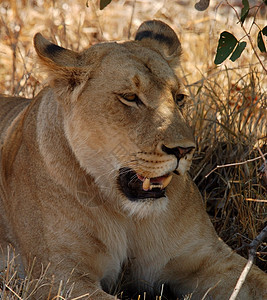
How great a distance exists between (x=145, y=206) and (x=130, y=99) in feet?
1.43

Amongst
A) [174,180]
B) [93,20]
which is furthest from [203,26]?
[174,180]

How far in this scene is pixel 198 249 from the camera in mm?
2824

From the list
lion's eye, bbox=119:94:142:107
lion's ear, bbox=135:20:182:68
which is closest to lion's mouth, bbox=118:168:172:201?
lion's eye, bbox=119:94:142:107

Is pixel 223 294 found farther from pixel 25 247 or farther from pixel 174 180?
pixel 25 247

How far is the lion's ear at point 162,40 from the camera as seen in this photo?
9.66 ft

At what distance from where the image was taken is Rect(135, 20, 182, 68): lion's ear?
9.66 feet

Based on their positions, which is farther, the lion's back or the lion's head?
→ the lion's back

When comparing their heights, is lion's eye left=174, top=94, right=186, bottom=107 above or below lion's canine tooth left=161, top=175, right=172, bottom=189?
above

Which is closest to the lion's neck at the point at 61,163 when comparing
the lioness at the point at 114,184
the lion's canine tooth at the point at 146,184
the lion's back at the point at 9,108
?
the lioness at the point at 114,184

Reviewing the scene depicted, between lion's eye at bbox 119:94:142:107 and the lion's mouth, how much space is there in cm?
27

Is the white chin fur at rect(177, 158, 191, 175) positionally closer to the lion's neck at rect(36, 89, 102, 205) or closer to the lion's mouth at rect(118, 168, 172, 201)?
the lion's mouth at rect(118, 168, 172, 201)

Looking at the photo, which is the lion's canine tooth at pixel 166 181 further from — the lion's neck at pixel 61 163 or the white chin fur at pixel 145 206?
the lion's neck at pixel 61 163

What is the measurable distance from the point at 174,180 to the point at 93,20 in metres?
3.39

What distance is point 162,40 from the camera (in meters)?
3.02
